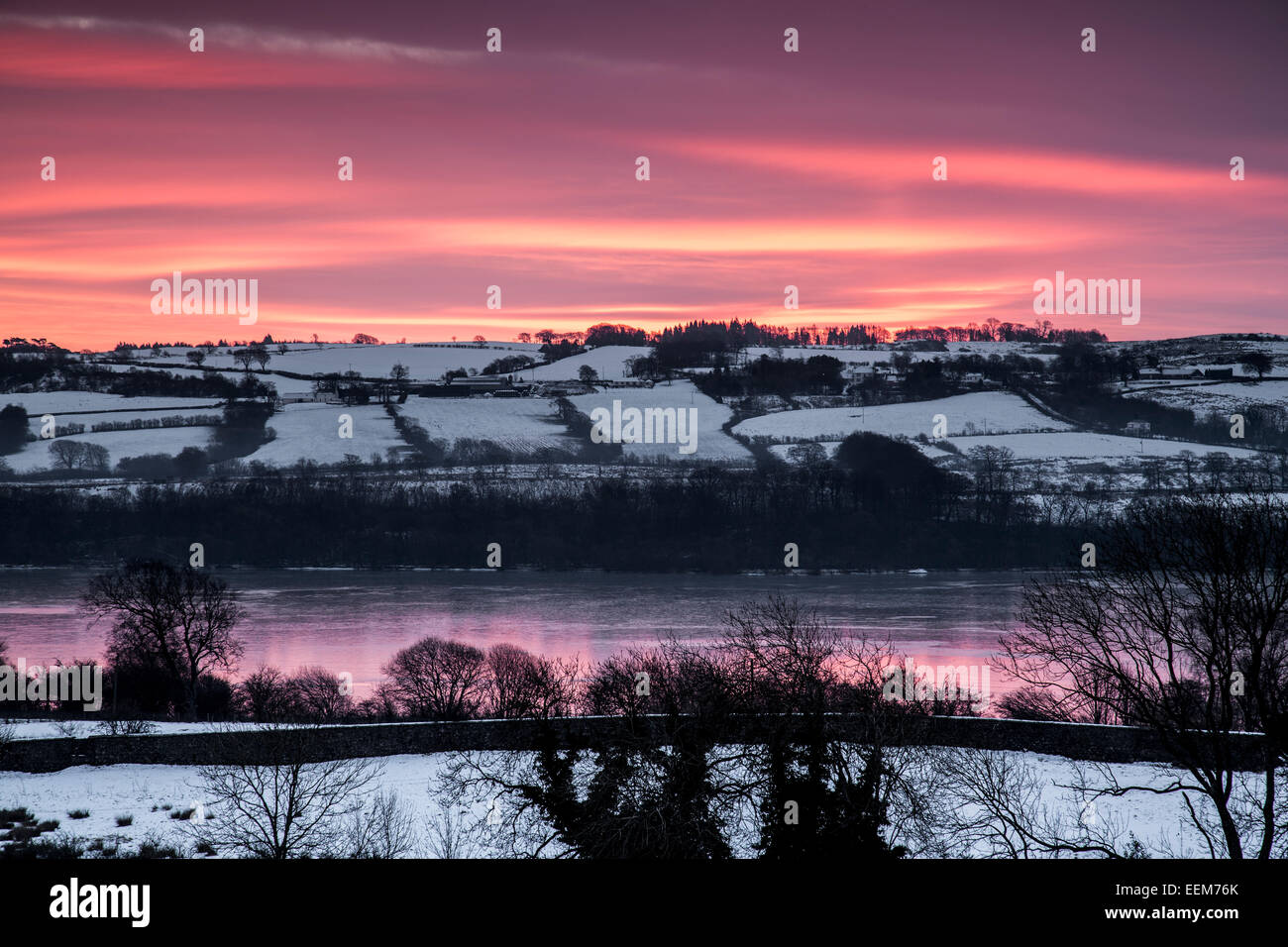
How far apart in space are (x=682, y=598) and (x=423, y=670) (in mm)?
25343

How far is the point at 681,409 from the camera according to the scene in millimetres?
118125

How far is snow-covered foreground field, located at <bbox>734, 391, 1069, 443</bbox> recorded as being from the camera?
110 metres

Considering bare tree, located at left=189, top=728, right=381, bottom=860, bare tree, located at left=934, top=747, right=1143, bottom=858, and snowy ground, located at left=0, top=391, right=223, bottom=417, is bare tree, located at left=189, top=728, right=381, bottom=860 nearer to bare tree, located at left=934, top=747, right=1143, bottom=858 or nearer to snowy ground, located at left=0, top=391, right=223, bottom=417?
bare tree, located at left=934, top=747, right=1143, bottom=858

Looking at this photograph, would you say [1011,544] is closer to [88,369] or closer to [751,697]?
[751,697]

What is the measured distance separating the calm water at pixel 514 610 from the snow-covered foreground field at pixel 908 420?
130ft

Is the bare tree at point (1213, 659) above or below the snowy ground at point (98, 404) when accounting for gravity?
below

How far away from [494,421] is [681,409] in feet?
69.2

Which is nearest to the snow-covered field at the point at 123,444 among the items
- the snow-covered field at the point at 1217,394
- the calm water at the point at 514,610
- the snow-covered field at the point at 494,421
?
the snow-covered field at the point at 494,421

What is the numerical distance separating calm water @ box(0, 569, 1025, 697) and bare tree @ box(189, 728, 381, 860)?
13.9 m

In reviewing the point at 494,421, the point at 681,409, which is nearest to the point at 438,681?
the point at 494,421

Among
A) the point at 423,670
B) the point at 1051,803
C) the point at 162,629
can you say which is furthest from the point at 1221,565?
the point at 162,629

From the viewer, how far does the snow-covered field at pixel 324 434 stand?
339 ft

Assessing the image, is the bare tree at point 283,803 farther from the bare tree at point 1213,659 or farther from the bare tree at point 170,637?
the bare tree at point 170,637

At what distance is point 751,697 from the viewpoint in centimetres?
1777
